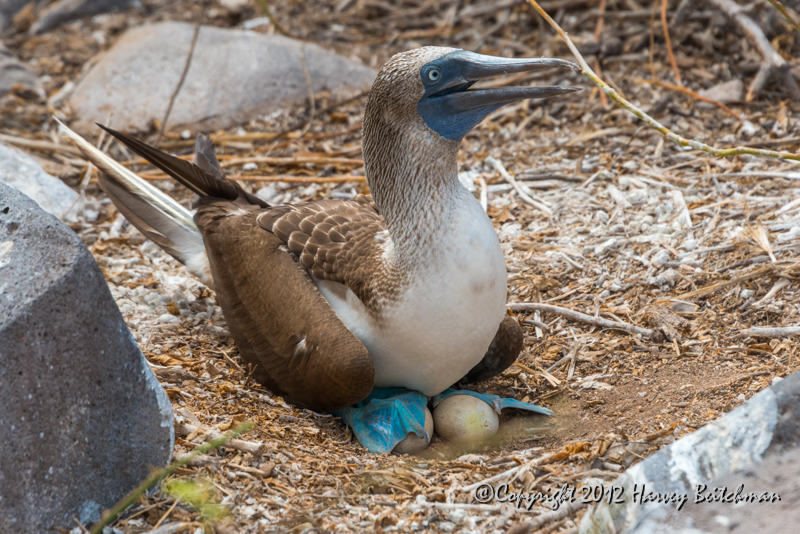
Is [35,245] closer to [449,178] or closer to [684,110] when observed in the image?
[449,178]

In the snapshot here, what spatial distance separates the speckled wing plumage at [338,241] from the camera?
3279 mm

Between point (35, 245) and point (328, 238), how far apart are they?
1.43 metres

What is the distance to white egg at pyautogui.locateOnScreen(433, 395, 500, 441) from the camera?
11.1 feet

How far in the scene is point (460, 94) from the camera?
9.97ft

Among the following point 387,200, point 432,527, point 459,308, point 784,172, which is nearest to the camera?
point 432,527

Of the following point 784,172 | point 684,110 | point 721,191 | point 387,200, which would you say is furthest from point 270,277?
point 684,110

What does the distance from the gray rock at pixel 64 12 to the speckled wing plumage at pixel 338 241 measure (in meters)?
5.53

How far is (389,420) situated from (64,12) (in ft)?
22.0

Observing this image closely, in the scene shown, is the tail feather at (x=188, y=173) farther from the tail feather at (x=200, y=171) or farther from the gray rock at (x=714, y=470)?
the gray rock at (x=714, y=470)

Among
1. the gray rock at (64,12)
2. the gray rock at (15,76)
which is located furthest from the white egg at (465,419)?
the gray rock at (64,12)

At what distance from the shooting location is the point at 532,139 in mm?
5707

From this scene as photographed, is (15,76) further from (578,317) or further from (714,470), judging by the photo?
(714,470)

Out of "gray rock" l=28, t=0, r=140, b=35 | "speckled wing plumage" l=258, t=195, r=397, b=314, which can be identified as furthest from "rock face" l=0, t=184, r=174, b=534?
"gray rock" l=28, t=0, r=140, b=35

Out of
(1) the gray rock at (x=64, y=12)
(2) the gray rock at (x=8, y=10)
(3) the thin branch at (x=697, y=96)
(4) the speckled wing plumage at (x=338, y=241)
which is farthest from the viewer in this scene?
(2) the gray rock at (x=8, y=10)
